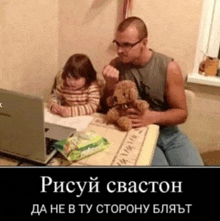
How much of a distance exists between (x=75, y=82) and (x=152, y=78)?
425 mm

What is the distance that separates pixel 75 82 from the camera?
1527mm

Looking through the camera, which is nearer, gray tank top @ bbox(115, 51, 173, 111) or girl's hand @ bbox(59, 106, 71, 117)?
girl's hand @ bbox(59, 106, 71, 117)

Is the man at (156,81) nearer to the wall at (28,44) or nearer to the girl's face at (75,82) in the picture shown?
the girl's face at (75,82)

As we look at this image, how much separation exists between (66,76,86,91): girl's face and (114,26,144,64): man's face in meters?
0.26

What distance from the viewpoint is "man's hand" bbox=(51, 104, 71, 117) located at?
4.66ft

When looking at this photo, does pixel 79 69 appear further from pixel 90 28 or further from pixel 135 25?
pixel 90 28

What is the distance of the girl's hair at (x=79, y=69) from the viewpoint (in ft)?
5.03

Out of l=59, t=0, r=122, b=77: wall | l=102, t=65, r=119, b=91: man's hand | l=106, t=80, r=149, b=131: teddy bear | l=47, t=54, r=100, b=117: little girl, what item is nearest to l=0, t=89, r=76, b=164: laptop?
l=106, t=80, r=149, b=131: teddy bear

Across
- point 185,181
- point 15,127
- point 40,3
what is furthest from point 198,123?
point 15,127

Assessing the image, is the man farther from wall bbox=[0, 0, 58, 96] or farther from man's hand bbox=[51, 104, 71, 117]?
wall bbox=[0, 0, 58, 96]

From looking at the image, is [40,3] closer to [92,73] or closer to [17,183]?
[92,73]

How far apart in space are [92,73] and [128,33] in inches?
11.2

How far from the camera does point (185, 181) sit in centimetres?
98

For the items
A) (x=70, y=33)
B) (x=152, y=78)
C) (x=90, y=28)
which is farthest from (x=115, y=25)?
(x=152, y=78)
